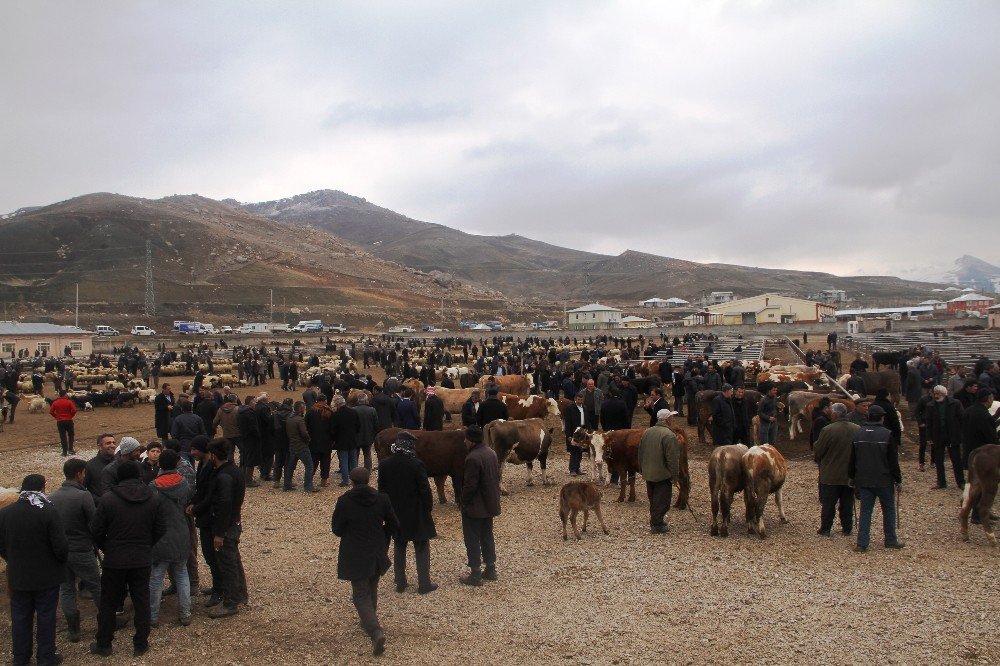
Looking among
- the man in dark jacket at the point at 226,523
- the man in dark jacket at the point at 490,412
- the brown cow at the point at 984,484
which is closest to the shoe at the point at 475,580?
the man in dark jacket at the point at 226,523

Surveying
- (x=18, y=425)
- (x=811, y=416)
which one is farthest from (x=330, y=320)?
(x=811, y=416)

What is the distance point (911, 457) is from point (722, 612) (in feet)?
32.5

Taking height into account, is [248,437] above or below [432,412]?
below

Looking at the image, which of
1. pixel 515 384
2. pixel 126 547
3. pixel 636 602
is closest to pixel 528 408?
pixel 515 384

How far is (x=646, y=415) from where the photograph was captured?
22234 millimetres

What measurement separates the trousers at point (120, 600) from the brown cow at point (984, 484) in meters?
9.79

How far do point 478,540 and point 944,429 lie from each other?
27.0 ft

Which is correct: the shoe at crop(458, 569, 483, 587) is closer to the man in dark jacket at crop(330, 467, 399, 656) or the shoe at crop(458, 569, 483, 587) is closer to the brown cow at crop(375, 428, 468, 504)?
the man in dark jacket at crop(330, 467, 399, 656)

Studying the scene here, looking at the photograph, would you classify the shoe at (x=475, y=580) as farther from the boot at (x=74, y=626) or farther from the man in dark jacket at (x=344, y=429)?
the man in dark jacket at (x=344, y=429)

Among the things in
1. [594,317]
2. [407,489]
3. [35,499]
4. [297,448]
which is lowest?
[297,448]

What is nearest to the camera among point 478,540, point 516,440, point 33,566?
point 33,566

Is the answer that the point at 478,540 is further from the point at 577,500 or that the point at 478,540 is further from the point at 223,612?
the point at 223,612

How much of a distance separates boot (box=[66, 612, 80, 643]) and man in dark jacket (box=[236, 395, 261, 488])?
19.6ft

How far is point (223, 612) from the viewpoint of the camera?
25.1 ft
